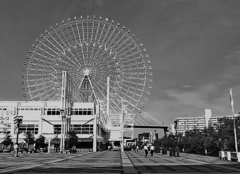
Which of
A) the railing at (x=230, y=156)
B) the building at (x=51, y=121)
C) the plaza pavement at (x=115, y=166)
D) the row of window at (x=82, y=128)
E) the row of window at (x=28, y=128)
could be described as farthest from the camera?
the row of window at (x=28, y=128)


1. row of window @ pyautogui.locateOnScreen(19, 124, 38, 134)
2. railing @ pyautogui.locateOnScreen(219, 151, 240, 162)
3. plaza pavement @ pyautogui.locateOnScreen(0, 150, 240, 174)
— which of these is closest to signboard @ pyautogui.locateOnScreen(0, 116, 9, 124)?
row of window @ pyautogui.locateOnScreen(19, 124, 38, 134)

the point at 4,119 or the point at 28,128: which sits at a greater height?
the point at 4,119

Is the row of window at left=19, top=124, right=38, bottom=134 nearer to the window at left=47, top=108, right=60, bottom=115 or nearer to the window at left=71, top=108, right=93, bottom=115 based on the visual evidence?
the window at left=47, top=108, right=60, bottom=115

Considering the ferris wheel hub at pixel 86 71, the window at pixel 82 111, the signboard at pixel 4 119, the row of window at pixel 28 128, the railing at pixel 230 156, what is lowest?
the railing at pixel 230 156

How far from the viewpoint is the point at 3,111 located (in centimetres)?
9706

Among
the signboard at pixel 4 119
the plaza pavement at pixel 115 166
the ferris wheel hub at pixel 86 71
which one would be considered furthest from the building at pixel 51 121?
the plaza pavement at pixel 115 166

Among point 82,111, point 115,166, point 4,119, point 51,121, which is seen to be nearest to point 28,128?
point 51,121

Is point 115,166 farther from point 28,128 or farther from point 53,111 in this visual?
point 53,111

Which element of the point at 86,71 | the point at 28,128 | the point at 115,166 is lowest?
the point at 115,166

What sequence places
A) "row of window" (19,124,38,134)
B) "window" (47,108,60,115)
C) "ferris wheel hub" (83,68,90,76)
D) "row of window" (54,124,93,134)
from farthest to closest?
1. "window" (47,108,60,115)
2. "row of window" (19,124,38,134)
3. "row of window" (54,124,93,134)
4. "ferris wheel hub" (83,68,90,76)

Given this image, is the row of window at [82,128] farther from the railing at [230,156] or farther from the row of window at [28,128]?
the railing at [230,156]

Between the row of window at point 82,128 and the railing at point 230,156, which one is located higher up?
the row of window at point 82,128

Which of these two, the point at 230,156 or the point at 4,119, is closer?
the point at 230,156

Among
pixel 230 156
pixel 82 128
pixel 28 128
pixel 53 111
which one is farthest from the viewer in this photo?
pixel 53 111
